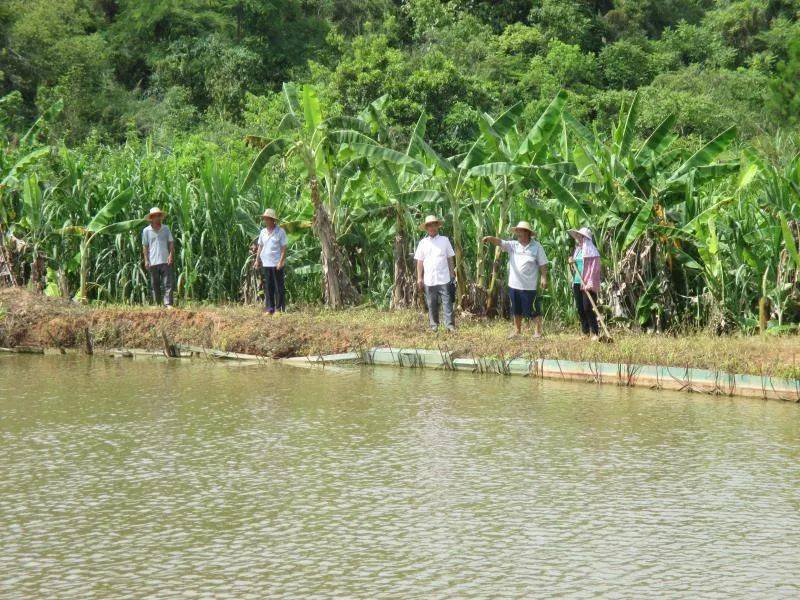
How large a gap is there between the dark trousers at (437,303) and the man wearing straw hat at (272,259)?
8.53 feet

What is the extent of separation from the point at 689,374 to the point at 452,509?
18.4ft

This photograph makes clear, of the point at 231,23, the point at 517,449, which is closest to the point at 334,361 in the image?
the point at 517,449

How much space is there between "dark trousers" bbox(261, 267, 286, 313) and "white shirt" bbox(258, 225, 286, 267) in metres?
0.10

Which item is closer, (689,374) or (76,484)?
(76,484)

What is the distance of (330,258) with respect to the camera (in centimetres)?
1905

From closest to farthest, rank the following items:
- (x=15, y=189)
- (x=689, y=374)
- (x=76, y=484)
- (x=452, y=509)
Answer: (x=452, y=509) < (x=76, y=484) < (x=689, y=374) < (x=15, y=189)

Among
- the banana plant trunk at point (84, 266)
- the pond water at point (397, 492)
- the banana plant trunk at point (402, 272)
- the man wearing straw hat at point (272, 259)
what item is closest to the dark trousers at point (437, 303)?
the banana plant trunk at point (402, 272)

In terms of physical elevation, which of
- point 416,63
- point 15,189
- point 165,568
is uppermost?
point 416,63

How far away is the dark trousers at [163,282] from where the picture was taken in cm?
1880

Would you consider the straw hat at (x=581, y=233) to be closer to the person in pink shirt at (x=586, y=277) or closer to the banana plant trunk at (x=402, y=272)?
the person in pink shirt at (x=586, y=277)

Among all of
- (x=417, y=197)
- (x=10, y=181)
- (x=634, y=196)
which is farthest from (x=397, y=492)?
(x=10, y=181)

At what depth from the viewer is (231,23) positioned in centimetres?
4341

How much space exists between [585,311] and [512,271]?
3.48 ft

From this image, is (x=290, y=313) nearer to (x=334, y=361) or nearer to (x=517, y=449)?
(x=334, y=361)
